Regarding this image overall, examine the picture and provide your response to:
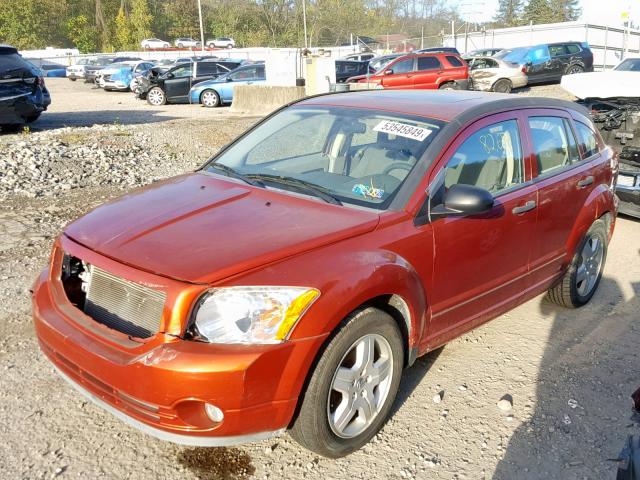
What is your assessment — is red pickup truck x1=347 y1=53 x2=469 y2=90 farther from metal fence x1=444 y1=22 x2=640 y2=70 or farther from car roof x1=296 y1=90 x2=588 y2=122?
metal fence x1=444 y1=22 x2=640 y2=70

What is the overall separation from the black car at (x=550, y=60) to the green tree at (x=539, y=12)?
67.4 m

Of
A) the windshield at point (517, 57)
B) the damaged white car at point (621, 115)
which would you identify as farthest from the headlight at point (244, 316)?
the windshield at point (517, 57)

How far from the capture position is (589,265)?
490 cm

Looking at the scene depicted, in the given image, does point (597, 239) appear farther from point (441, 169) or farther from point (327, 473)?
point (327, 473)

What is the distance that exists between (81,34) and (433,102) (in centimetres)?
7850

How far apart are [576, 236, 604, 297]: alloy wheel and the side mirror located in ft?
6.26

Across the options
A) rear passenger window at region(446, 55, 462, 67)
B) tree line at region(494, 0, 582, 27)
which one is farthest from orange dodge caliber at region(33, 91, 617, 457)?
tree line at region(494, 0, 582, 27)

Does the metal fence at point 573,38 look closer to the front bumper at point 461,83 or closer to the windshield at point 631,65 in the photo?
the front bumper at point 461,83

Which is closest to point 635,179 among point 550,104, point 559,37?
point 550,104

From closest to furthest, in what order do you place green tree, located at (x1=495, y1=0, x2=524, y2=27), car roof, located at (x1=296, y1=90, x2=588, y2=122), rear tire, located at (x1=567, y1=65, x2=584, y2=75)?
car roof, located at (x1=296, y1=90, x2=588, y2=122) → rear tire, located at (x1=567, y1=65, x2=584, y2=75) → green tree, located at (x1=495, y1=0, x2=524, y2=27)

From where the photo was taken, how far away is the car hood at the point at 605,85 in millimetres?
8906

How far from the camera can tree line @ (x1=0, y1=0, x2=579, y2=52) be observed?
69.6 m

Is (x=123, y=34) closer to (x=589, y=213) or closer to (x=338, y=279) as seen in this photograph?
Result: (x=589, y=213)

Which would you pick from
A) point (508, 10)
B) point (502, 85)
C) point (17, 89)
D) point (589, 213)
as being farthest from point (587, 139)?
point (508, 10)
